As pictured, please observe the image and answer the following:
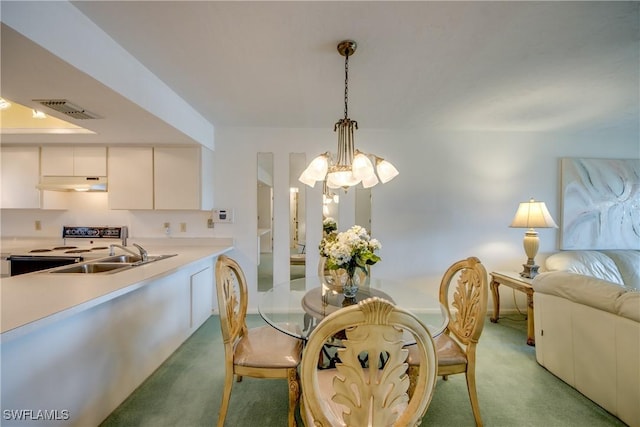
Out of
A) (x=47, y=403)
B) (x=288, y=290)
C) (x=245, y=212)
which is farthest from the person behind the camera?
(x=245, y=212)

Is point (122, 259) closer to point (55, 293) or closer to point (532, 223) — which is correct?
point (55, 293)

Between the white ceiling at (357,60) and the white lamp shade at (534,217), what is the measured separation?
3.21ft

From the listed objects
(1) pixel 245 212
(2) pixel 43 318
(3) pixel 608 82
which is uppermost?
(3) pixel 608 82

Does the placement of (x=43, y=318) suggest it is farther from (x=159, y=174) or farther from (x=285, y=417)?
(x=159, y=174)

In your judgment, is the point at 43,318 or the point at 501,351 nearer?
the point at 43,318

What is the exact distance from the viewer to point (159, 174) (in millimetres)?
2863

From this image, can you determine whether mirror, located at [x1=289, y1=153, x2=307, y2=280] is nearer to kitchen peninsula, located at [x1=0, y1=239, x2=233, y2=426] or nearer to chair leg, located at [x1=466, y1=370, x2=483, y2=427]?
kitchen peninsula, located at [x1=0, y1=239, x2=233, y2=426]

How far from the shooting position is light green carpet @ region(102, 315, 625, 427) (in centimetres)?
160

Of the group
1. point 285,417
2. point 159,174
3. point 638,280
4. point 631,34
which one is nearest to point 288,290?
point 285,417

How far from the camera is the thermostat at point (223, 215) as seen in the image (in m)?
3.17

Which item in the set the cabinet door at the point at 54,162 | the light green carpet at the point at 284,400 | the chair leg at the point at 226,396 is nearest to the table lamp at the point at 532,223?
the light green carpet at the point at 284,400

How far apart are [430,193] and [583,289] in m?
1.74

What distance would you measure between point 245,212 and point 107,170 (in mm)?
1529

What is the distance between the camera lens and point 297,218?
10.6ft
